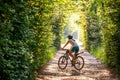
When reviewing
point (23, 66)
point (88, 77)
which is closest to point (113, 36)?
point (88, 77)

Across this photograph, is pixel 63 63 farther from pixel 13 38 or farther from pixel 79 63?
pixel 13 38

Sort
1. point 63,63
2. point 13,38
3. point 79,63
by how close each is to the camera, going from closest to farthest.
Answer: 1. point 13,38
2. point 79,63
3. point 63,63

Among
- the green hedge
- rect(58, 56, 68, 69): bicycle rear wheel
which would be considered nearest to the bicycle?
rect(58, 56, 68, 69): bicycle rear wheel

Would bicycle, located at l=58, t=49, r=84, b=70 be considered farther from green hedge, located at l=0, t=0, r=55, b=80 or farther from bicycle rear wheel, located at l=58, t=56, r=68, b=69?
green hedge, located at l=0, t=0, r=55, b=80

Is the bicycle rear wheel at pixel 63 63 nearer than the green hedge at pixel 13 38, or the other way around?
the green hedge at pixel 13 38

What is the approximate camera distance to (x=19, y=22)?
25.1ft

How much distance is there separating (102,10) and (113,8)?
7.61ft

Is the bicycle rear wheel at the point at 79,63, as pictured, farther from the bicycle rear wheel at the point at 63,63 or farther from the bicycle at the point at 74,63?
the bicycle rear wheel at the point at 63,63

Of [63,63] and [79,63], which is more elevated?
[63,63]

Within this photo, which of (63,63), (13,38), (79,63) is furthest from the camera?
(63,63)

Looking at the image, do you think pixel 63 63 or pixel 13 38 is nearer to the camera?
pixel 13 38

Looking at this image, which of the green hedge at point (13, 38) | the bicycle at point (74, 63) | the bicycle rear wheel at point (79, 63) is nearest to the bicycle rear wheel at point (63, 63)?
the bicycle at point (74, 63)

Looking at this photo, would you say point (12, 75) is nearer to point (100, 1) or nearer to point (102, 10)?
point (100, 1)

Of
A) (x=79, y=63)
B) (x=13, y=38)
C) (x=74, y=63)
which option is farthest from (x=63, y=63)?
(x=13, y=38)
